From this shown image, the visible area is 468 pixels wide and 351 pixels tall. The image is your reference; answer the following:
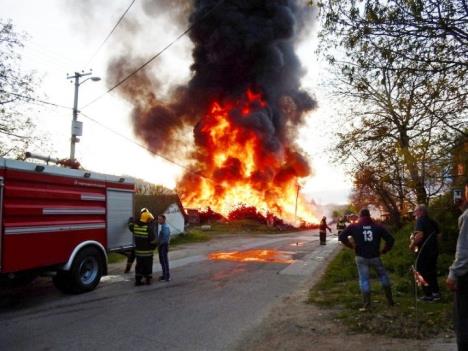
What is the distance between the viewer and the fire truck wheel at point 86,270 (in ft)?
28.5

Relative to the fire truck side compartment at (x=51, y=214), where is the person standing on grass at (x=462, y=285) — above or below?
below

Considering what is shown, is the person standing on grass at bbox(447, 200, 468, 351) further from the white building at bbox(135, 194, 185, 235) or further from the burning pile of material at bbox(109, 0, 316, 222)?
the burning pile of material at bbox(109, 0, 316, 222)

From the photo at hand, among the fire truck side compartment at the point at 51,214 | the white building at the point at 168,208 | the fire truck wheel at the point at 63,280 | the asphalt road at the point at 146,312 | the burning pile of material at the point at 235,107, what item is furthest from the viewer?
the burning pile of material at the point at 235,107

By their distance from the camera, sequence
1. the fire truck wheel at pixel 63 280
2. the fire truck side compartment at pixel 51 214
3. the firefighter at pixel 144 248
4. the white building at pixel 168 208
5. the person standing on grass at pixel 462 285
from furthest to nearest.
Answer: the white building at pixel 168 208
the firefighter at pixel 144 248
the fire truck wheel at pixel 63 280
the fire truck side compartment at pixel 51 214
the person standing on grass at pixel 462 285

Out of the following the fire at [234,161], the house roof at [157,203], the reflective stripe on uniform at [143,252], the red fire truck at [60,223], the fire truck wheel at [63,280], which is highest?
the fire at [234,161]

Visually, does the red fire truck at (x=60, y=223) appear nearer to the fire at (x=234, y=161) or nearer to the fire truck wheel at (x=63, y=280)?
the fire truck wheel at (x=63, y=280)

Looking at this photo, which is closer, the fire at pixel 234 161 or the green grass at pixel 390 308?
the green grass at pixel 390 308

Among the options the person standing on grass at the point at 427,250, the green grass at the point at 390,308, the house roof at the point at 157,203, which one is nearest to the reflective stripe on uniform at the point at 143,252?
→ the green grass at the point at 390,308

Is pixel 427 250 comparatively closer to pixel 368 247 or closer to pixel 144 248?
pixel 368 247

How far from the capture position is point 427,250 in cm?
765

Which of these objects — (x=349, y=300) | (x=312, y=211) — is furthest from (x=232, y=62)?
(x=349, y=300)

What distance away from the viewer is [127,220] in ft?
35.2

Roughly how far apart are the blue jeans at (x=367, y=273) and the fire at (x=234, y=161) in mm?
35343

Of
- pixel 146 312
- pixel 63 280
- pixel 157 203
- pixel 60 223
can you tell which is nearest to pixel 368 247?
pixel 146 312
